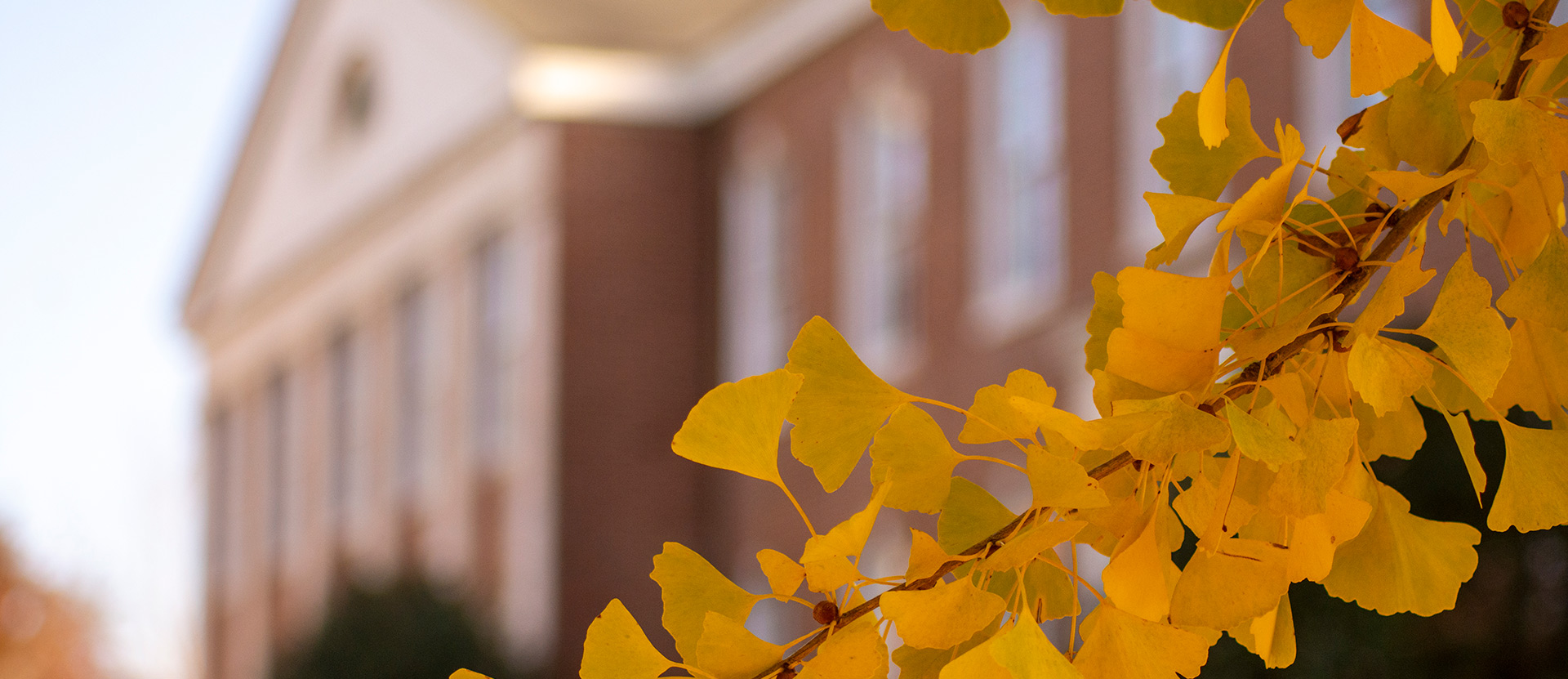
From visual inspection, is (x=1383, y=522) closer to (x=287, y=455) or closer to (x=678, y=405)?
(x=678, y=405)

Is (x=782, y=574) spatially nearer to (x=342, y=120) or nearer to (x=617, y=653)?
(x=617, y=653)

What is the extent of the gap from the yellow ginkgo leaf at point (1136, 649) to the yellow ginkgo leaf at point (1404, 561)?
0.45ft

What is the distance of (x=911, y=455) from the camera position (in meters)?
0.88

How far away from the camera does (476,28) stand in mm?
17062

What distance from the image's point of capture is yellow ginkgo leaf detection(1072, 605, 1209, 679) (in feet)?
2.63

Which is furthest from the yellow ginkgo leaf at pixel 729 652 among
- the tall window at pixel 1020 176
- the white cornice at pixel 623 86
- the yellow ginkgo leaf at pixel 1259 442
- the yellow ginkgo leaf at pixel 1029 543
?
the white cornice at pixel 623 86

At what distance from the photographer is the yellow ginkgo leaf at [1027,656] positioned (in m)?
0.73

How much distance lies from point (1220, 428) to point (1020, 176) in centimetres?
1160

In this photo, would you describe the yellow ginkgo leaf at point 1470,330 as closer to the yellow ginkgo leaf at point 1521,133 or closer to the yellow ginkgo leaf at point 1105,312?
the yellow ginkgo leaf at point 1521,133

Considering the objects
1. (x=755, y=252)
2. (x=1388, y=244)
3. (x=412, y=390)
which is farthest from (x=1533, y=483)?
(x=412, y=390)

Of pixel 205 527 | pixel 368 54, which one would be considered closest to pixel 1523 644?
pixel 368 54

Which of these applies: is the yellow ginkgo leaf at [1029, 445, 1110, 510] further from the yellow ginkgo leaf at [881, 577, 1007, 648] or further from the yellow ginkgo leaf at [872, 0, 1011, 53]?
the yellow ginkgo leaf at [872, 0, 1011, 53]

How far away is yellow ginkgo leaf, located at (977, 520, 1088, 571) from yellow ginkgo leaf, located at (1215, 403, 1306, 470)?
9 cm

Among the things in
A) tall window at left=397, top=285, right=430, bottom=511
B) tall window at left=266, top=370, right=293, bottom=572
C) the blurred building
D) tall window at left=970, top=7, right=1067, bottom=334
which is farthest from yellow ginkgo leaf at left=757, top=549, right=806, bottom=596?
tall window at left=266, top=370, right=293, bottom=572
